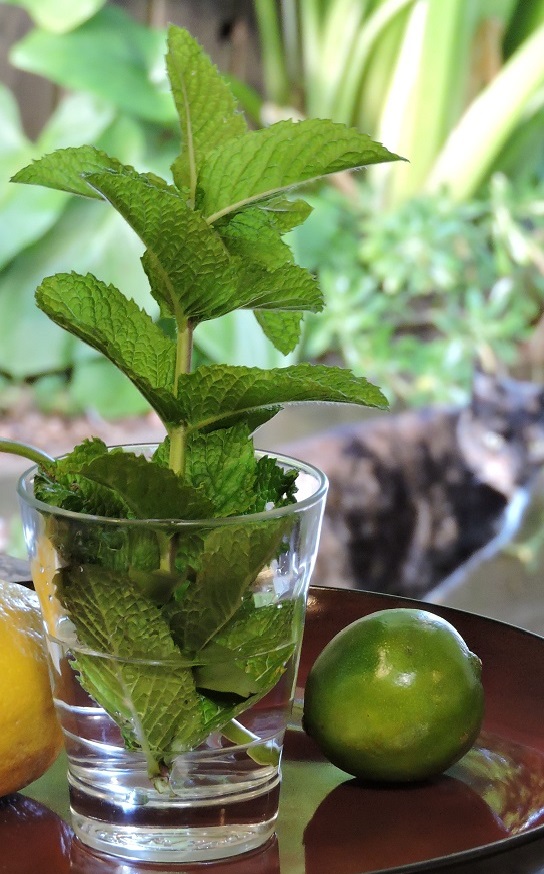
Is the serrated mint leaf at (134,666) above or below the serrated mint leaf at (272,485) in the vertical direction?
below

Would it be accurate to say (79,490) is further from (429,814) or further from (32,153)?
(32,153)

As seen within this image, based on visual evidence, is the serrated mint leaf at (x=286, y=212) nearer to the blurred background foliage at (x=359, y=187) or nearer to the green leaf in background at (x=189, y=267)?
the green leaf in background at (x=189, y=267)

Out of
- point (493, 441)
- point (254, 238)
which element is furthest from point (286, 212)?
point (493, 441)

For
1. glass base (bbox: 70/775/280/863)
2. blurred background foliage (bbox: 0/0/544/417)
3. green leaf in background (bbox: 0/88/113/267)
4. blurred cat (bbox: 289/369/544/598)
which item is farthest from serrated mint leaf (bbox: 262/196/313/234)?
green leaf in background (bbox: 0/88/113/267)

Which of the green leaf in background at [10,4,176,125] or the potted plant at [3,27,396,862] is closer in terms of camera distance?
Result: the potted plant at [3,27,396,862]

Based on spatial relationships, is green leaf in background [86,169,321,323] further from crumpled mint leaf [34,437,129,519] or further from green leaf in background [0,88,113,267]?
green leaf in background [0,88,113,267]

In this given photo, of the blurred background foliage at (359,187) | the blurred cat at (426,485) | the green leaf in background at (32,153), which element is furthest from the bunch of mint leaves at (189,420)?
the green leaf in background at (32,153)

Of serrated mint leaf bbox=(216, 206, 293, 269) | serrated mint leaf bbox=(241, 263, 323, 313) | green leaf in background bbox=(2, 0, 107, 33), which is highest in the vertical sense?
green leaf in background bbox=(2, 0, 107, 33)
